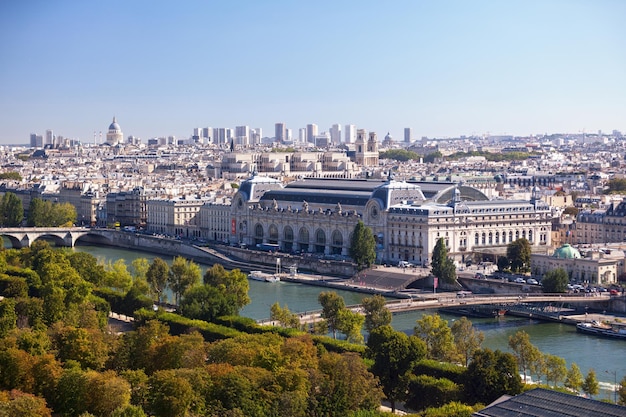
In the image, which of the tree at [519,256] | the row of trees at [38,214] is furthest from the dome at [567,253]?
the row of trees at [38,214]

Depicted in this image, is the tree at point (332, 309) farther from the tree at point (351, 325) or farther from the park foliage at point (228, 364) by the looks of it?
the tree at point (351, 325)

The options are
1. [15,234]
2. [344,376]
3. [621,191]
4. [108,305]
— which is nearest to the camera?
[344,376]

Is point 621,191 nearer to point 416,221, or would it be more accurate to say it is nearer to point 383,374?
Result: point 416,221

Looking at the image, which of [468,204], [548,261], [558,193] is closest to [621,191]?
[558,193]

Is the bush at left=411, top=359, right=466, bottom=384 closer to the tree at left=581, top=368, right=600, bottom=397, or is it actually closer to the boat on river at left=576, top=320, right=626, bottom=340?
the tree at left=581, top=368, right=600, bottom=397

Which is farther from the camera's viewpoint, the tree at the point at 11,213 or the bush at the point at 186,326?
the tree at the point at 11,213

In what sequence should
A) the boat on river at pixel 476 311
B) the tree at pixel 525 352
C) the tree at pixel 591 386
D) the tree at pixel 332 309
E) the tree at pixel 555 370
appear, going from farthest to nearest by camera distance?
the boat on river at pixel 476 311
the tree at pixel 332 309
the tree at pixel 525 352
the tree at pixel 555 370
the tree at pixel 591 386

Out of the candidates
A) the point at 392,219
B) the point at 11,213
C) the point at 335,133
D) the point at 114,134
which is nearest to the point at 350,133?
the point at 335,133
